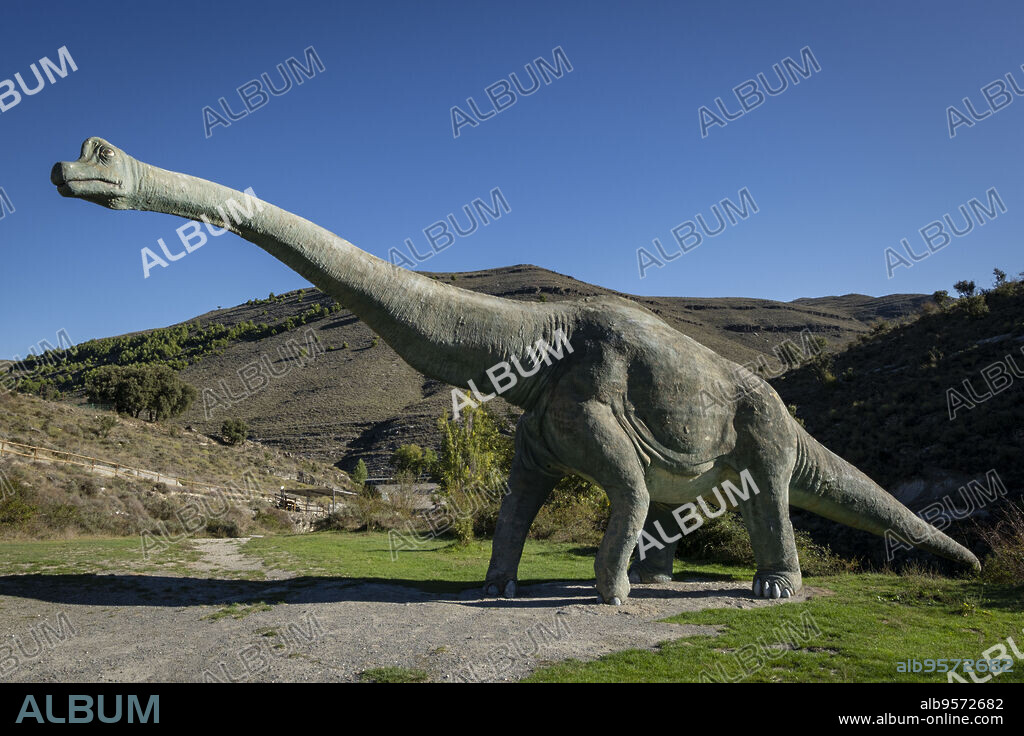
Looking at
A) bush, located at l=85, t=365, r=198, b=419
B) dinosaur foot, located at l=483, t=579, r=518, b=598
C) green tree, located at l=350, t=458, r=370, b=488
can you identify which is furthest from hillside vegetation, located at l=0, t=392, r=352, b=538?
dinosaur foot, located at l=483, t=579, r=518, b=598

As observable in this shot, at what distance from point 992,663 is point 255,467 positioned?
4061 centimetres

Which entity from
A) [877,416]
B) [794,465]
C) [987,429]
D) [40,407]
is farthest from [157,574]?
[40,407]

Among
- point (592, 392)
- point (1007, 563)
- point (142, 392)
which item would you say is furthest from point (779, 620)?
point (142, 392)

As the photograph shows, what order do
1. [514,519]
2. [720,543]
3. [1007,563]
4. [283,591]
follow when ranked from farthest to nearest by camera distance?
[720,543]
[1007,563]
[283,591]
[514,519]

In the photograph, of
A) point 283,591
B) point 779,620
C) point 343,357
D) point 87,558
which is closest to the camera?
point 779,620

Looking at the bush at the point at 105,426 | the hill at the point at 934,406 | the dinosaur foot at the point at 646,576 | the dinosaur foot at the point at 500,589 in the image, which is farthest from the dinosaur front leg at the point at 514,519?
the bush at the point at 105,426

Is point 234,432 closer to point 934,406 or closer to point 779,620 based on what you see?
point 934,406

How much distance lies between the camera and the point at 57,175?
5.45m

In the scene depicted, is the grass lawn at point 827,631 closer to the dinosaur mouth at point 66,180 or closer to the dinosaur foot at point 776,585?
the dinosaur foot at point 776,585

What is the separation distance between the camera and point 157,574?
34.3 ft

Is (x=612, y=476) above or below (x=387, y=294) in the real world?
below

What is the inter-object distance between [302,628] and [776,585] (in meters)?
6.14

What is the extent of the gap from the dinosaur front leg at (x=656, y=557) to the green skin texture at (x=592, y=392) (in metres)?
1.38
